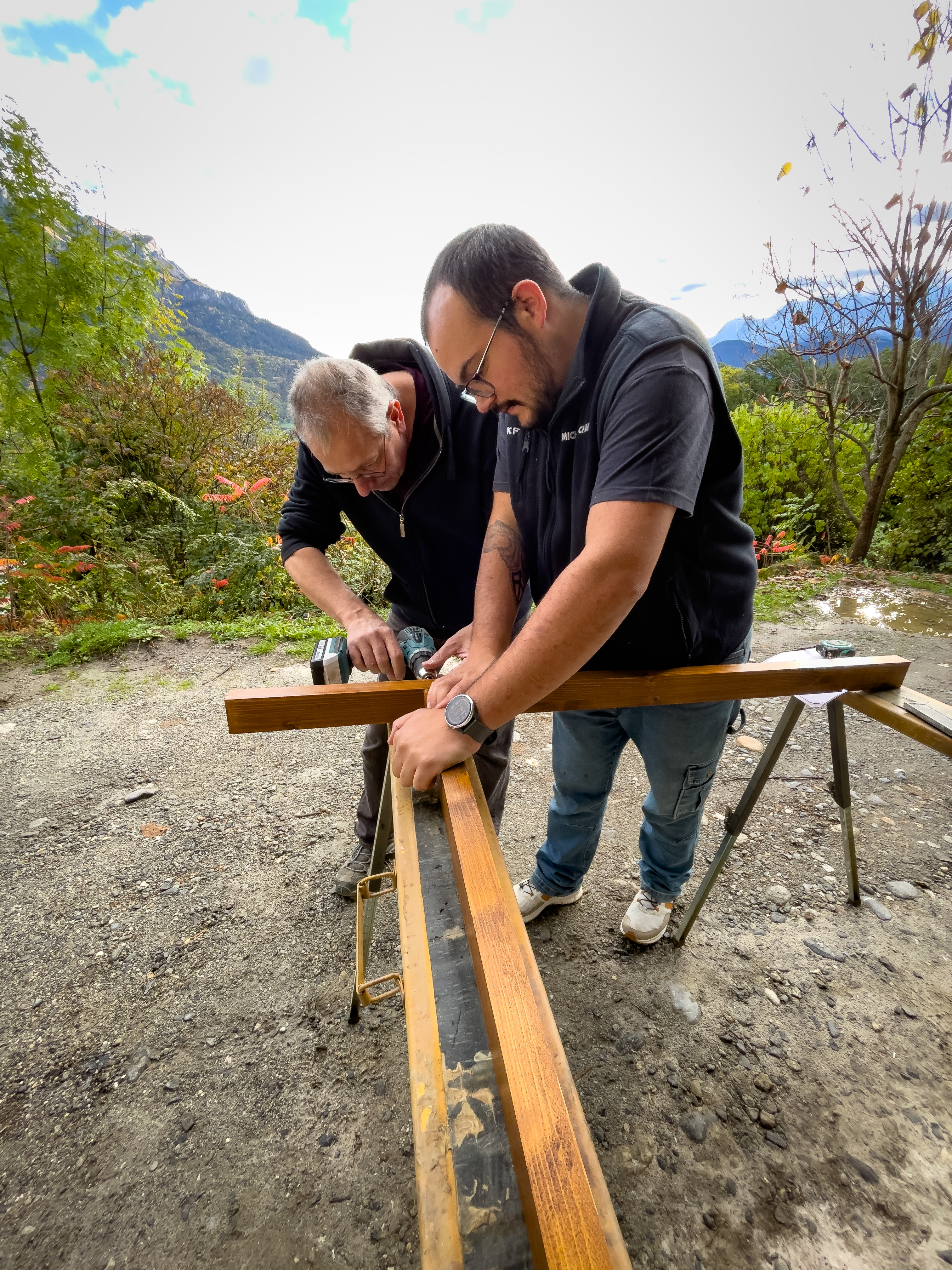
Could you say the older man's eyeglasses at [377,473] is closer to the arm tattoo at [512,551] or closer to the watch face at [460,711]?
the arm tattoo at [512,551]

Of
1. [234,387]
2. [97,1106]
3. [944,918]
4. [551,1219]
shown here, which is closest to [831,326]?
[944,918]

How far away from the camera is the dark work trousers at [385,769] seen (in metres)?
2.06

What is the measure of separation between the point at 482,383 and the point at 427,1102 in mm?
1349

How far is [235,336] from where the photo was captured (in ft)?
225

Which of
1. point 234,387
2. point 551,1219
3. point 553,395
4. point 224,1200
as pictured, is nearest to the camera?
point 551,1219

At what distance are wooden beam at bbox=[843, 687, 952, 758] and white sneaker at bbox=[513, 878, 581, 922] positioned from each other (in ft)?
4.40

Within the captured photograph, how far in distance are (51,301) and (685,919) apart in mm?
11008

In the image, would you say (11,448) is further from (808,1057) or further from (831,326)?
(831,326)

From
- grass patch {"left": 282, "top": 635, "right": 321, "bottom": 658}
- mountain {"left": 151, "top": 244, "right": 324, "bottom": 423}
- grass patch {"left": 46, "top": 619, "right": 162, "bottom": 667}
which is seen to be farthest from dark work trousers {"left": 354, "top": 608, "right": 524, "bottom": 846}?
mountain {"left": 151, "top": 244, "right": 324, "bottom": 423}

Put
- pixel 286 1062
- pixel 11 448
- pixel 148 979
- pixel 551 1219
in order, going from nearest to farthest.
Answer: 1. pixel 551 1219
2. pixel 286 1062
3. pixel 148 979
4. pixel 11 448

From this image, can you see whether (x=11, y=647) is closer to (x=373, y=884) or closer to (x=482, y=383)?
(x=373, y=884)

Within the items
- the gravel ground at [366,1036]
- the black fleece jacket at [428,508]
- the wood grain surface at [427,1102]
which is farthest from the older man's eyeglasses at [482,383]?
the gravel ground at [366,1036]

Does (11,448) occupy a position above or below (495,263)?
below

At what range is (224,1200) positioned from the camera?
1379 mm
